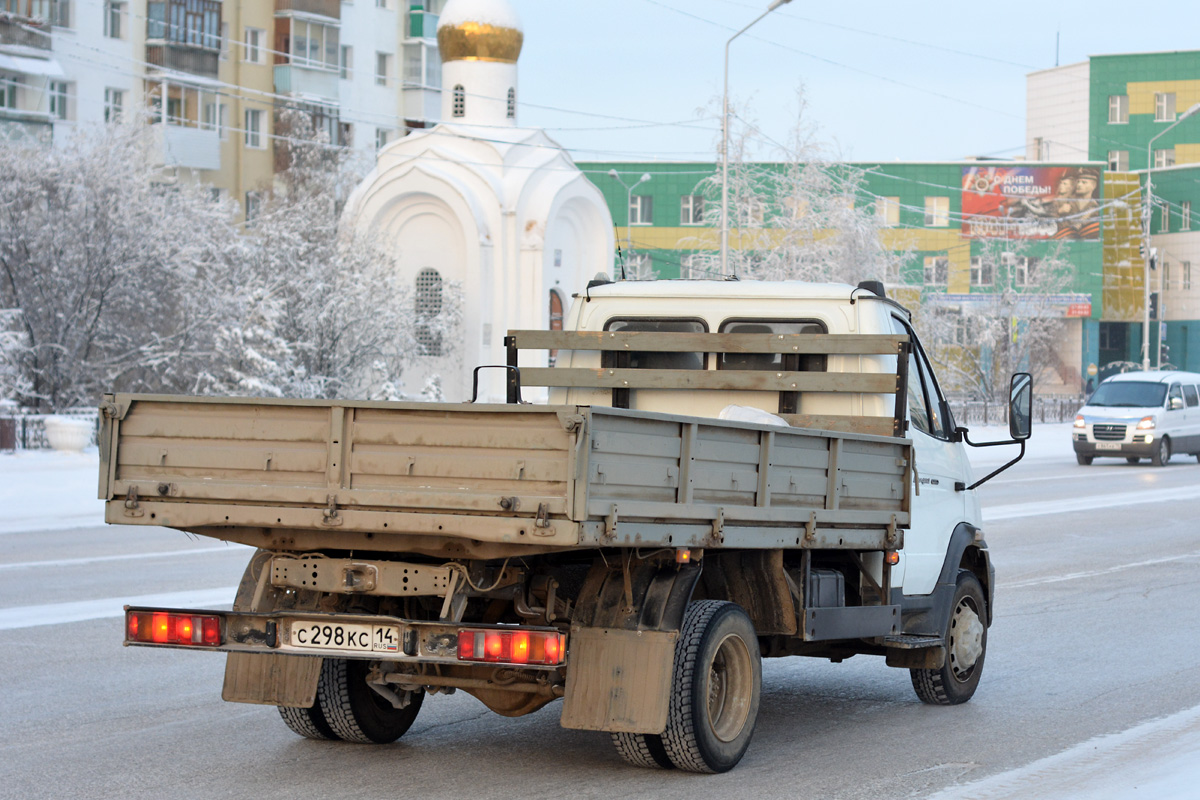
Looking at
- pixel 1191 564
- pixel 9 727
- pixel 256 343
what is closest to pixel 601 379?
pixel 9 727

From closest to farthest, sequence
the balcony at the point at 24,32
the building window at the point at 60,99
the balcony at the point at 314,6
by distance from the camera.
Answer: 1. the balcony at the point at 24,32
2. the building window at the point at 60,99
3. the balcony at the point at 314,6

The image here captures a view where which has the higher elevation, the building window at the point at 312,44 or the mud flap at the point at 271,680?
the building window at the point at 312,44

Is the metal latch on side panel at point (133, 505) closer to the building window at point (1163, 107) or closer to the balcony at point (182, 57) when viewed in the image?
the balcony at point (182, 57)

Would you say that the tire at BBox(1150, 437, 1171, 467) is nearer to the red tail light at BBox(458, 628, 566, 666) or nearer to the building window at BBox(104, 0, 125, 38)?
the red tail light at BBox(458, 628, 566, 666)

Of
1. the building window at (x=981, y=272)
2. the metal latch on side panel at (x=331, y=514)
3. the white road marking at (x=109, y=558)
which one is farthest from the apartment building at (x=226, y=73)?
the metal latch on side panel at (x=331, y=514)

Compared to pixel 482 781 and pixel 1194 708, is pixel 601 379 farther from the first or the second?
pixel 1194 708

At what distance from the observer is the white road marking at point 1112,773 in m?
6.50

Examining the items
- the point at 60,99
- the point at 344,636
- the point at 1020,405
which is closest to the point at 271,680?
the point at 344,636

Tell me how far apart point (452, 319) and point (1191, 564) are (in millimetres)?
29600

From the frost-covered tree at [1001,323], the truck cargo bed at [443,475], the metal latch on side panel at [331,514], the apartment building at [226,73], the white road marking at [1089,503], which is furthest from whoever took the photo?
the frost-covered tree at [1001,323]

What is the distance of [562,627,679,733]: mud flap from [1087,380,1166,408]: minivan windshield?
30711mm

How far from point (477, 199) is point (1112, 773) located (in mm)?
38755

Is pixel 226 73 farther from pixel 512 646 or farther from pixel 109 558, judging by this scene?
pixel 512 646

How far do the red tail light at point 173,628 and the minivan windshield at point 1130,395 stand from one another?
103 feet
